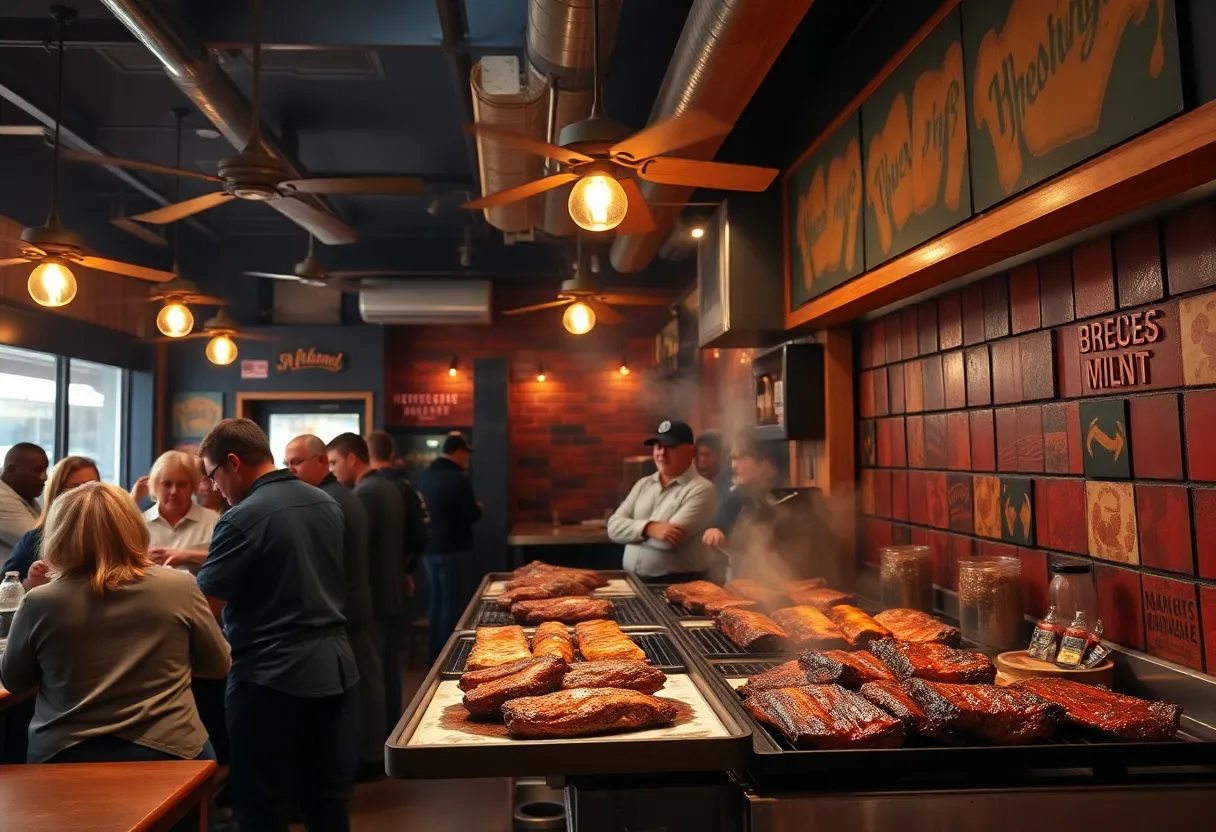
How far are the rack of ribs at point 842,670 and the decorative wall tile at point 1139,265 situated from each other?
123 centimetres

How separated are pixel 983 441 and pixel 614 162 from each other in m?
1.68

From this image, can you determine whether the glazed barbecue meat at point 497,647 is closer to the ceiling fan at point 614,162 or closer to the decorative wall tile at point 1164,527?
the ceiling fan at point 614,162

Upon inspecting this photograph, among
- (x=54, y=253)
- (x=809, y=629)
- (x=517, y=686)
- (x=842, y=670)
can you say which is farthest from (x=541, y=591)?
(x=54, y=253)

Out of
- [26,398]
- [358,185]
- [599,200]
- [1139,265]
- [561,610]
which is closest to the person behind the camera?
[1139,265]

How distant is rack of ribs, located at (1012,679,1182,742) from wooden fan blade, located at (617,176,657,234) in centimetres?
205

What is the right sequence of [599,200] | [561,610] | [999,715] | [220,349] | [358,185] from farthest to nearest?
[220,349] → [358,185] → [561,610] → [599,200] → [999,715]

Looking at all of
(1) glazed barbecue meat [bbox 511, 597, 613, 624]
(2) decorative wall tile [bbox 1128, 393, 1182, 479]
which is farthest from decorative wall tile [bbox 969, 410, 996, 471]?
(1) glazed barbecue meat [bbox 511, 597, 613, 624]

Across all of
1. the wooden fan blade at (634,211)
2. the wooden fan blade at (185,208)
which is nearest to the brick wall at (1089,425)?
the wooden fan blade at (634,211)

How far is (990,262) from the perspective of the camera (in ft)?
9.02

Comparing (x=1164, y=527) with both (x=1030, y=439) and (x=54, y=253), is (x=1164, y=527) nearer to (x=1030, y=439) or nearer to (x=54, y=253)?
(x=1030, y=439)

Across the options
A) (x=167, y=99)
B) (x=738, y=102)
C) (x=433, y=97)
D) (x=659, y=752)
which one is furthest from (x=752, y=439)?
(x=167, y=99)

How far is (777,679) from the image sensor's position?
2.28 m

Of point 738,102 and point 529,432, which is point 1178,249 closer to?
point 738,102

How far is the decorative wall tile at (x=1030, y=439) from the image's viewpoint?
2824 millimetres
